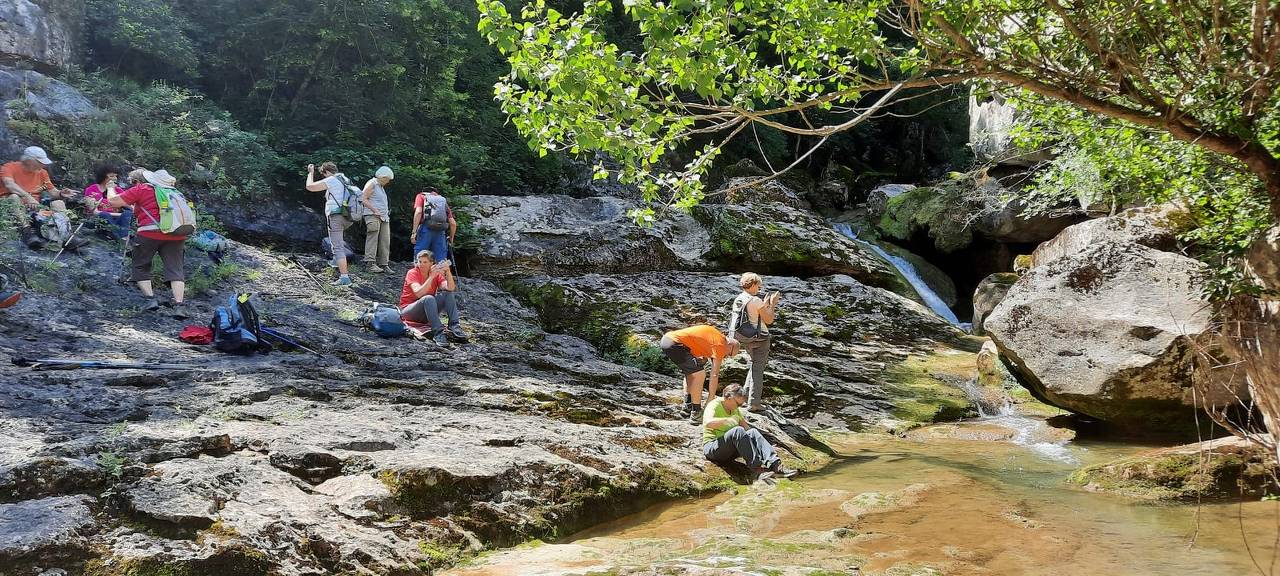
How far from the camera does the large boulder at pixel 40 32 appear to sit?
12.8 m

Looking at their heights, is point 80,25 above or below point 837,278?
above

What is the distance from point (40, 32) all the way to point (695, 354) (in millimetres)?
13226

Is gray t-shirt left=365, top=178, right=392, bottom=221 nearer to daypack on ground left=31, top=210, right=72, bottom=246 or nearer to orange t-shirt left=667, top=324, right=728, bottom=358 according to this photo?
daypack on ground left=31, top=210, right=72, bottom=246

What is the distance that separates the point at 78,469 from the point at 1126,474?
26.5 ft

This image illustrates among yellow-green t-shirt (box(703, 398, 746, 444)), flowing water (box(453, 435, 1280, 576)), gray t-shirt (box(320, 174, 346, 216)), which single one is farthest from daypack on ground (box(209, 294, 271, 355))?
yellow-green t-shirt (box(703, 398, 746, 444))

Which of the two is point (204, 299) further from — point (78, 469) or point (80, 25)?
point (80, 25)

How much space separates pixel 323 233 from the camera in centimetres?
1443

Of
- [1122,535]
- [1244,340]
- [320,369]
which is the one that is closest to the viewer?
[1122,535]

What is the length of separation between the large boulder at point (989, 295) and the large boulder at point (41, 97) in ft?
56.7

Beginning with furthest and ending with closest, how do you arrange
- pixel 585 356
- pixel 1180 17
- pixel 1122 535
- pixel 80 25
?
pixel 80 25, pixel 585 356, pixel 1122 535, pixel 1180 17

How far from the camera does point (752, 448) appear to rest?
23.7ft

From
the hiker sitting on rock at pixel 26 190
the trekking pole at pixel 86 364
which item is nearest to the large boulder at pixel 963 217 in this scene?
the trekking pole at pixel 86 364

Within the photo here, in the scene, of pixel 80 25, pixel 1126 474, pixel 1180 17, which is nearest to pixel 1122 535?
pixel 1126 474

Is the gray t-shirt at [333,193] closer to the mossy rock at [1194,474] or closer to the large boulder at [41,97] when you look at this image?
the large boulder at [41,97]
